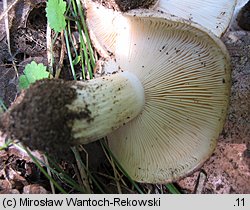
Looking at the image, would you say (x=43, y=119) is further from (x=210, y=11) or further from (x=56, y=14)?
(x=210, y=11)

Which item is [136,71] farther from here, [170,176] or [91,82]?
[170,176]

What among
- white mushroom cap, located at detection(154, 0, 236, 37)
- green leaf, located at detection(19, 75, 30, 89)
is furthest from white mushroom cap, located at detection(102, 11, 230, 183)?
green leaf, located at detection(19, 75, 30, 89)

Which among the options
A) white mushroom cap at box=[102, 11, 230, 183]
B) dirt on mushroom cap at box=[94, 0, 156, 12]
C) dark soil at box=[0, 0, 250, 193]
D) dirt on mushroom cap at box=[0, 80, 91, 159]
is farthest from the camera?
dirt on mushroom cap at box=[94, 0, 156, 12]

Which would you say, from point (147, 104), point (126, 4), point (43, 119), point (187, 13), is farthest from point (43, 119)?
point (187, 13)

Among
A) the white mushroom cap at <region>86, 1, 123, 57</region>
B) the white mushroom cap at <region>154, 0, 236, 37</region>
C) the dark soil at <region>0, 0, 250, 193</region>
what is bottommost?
the dark soil at <region>0, 0, 250, 193</region>

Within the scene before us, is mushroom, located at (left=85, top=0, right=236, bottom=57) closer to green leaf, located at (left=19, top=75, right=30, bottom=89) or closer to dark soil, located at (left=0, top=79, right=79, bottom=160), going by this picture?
green leaf, located at (left=19, top=75, right=30, bottom=89)

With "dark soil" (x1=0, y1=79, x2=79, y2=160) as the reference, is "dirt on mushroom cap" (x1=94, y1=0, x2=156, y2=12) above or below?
above

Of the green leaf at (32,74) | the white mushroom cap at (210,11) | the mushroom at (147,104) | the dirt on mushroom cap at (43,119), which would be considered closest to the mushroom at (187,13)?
the white mushroom cap at (210,11)

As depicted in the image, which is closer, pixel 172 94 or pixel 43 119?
pixel 43 119
